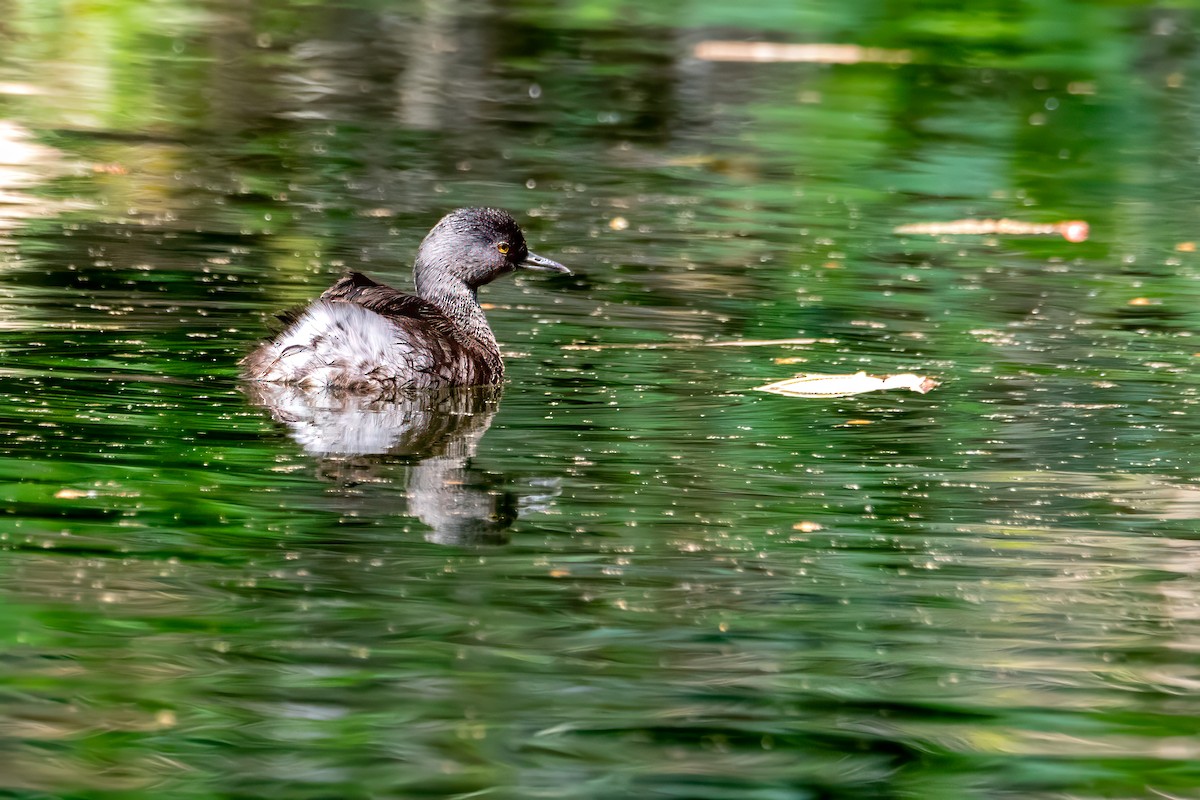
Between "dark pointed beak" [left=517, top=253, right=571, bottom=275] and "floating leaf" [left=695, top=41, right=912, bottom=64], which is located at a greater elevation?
"floating leaf" [left=695, top=41, right=912, bottom=64]

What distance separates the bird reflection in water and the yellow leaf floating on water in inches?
48.3

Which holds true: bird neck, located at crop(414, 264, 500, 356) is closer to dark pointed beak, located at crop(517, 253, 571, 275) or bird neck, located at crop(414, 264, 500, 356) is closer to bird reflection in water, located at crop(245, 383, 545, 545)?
dark pointed beak, located at crop(517, 253, 571, 275)

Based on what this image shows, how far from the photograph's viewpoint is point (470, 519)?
21.7 feet

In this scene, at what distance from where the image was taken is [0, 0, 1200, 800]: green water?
4.84m

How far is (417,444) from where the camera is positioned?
779cm

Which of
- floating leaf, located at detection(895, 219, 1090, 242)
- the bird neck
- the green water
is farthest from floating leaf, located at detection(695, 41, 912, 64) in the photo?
the bird neck

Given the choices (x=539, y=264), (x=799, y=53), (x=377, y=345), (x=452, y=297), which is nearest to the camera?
(x=377, y=345)

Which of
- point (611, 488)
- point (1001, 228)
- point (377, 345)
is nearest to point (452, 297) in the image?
point (377, 345)

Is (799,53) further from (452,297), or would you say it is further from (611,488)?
(611,488)

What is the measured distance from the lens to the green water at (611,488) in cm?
484

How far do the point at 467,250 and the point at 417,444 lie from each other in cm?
Result: 229

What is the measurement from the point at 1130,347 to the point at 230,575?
5388 mm

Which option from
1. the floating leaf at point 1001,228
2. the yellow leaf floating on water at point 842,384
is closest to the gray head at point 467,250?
the yellow leaf floating on water at point 842,384

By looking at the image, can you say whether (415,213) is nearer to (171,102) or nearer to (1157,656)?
(171,102)
